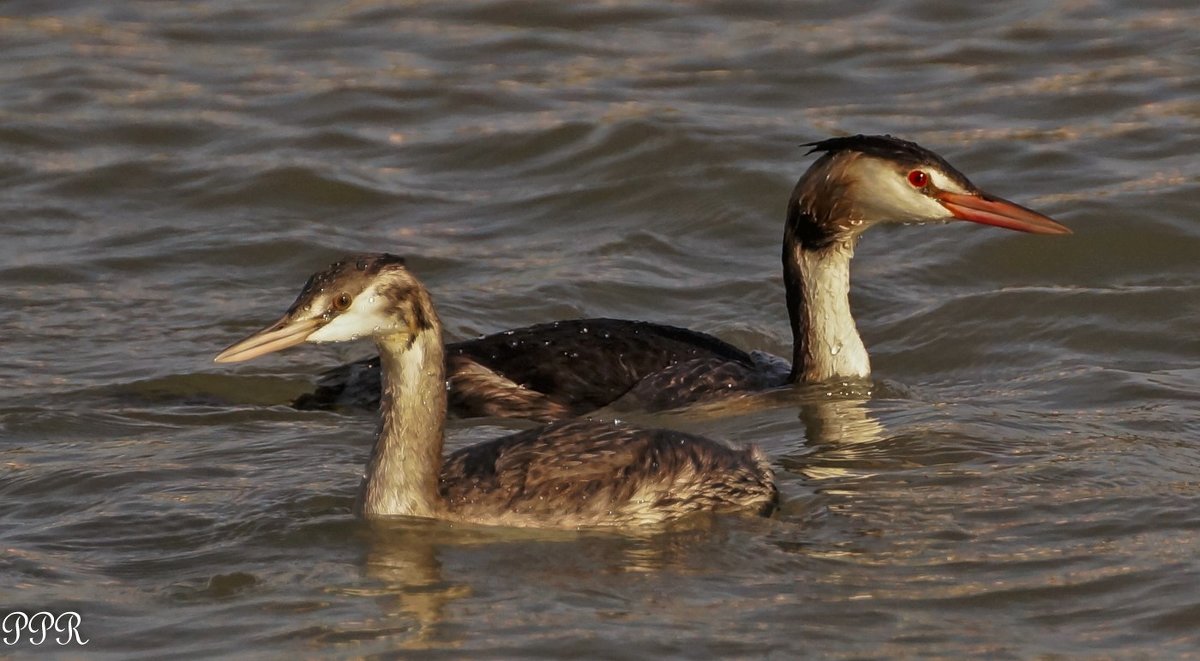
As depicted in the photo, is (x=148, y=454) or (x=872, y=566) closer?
(x=872, y=566)

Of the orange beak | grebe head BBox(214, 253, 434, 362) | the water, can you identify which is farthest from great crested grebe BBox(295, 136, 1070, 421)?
grebe head BBox(214, 253, 434, 362)

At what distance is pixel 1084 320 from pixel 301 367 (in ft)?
11.7

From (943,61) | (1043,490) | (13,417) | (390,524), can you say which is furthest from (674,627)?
(943,61)

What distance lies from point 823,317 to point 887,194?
23.5 inches

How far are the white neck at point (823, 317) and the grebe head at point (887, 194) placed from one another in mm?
97

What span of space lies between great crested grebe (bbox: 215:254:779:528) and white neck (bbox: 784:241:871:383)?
2115 millimetres

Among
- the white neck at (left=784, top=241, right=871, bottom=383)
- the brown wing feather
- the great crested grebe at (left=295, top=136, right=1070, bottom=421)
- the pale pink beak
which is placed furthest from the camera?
the white neck at (left=784, top=241, right=871, bottom=383)

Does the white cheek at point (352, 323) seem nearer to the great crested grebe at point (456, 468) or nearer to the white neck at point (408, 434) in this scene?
the great crested grebe at point (456, 468)

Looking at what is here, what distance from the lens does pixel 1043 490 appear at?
304 inches

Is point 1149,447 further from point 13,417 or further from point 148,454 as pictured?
point 13,417

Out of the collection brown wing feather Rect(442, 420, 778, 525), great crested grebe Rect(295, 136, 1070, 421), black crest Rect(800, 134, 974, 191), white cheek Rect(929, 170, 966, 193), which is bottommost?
brown wing feather Rect(442, 420, 778, 525)

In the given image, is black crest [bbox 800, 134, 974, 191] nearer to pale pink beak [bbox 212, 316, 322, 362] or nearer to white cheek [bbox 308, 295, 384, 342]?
white cheek [bbox 308, 295, 384, 342]

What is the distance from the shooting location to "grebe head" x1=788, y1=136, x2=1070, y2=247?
957 cm

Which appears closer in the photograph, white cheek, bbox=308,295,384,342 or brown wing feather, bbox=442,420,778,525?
white cheek, bbox=308,295,384,342
